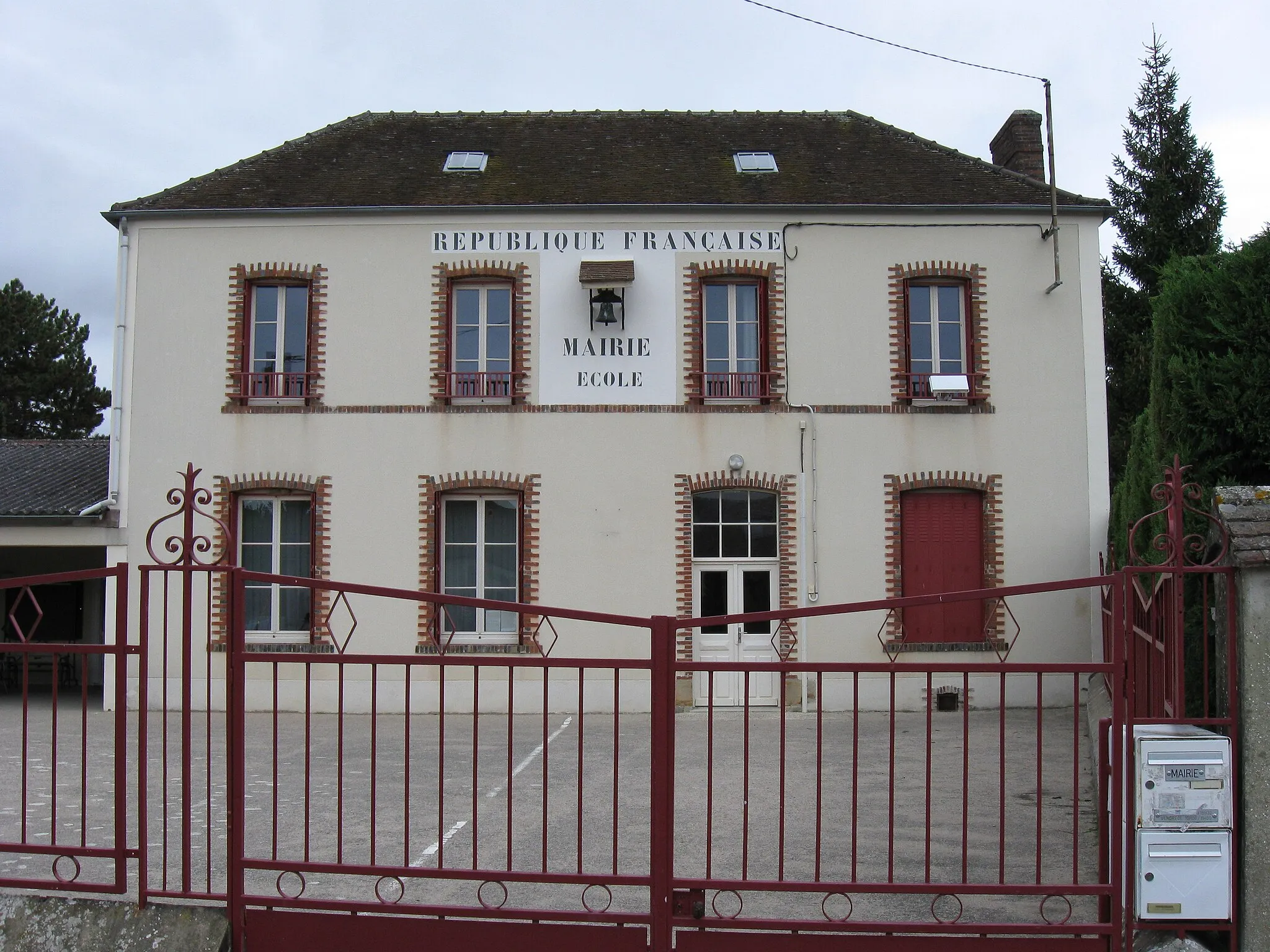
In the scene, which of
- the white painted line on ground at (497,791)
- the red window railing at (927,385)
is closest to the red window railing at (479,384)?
the white painted line on ground at (497,791)

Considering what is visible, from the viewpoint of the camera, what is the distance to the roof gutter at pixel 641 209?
47.7 feet

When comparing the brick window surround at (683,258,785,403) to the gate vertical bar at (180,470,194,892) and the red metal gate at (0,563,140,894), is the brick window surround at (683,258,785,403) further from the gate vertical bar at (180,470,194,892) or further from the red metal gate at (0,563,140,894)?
the gate vertical bar at (180,470,194,892)

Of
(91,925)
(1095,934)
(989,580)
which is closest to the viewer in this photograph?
(1095,934)

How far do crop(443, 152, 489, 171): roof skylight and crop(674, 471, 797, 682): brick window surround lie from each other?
216 inches

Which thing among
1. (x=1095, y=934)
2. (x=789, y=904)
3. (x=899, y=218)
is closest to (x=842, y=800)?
(x=789, y=904)

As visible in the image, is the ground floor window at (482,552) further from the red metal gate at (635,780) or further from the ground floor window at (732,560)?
the ground floor window at (732,560)

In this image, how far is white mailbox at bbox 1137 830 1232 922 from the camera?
434 cm

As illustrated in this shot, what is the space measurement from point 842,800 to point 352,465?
842 cm

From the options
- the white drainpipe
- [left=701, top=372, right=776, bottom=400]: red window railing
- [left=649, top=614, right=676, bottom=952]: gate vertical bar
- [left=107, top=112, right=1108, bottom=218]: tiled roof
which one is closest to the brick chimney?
[left=107, top=112, right=1108, bottom=218]: tiled roof

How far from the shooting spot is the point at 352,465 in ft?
47.9

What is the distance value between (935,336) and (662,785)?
11.4 metres

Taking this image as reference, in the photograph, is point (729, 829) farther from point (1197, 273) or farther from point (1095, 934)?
point (1197, 273)

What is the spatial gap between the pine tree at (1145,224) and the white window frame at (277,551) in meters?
15.9

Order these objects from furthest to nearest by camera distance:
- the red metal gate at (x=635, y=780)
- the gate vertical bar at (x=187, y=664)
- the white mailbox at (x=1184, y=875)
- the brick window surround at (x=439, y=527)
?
1. the brick window surround at (x=439, y=527)
2. the gate vertical bar at (x=187, y=664)
3. the red metal gate at (x=635, y=780)
4. the white mailbox at (x=1184, y=875)
